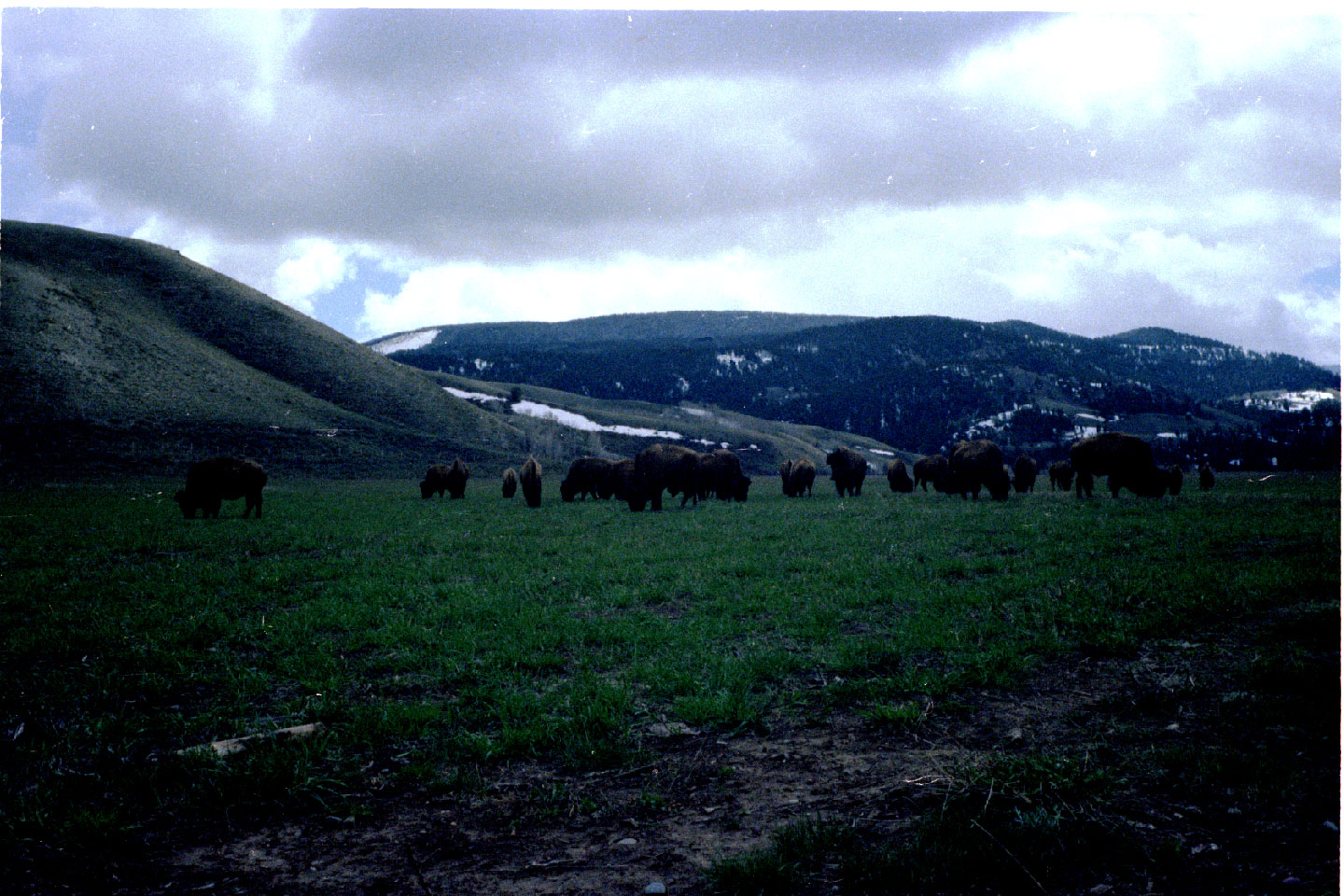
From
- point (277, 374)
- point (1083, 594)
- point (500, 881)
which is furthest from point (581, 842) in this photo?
point (277, 374)

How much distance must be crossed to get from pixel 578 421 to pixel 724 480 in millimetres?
138889

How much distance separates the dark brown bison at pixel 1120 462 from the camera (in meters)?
25.4

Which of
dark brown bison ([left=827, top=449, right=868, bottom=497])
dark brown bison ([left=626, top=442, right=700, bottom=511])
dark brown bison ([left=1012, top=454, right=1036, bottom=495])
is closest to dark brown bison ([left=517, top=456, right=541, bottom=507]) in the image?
dark brown bison ([left=626, top=442, right=700, bottom=511])

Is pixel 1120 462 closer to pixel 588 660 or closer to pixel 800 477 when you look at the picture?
pixel 800 477

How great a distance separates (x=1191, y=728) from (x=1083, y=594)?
4.44 meters

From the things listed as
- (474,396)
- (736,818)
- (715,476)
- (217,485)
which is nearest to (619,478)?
(715,476)

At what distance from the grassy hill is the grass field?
A: 61412 mm

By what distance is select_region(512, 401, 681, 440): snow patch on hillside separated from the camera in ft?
538

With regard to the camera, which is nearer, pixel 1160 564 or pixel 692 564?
pixel 1160 564

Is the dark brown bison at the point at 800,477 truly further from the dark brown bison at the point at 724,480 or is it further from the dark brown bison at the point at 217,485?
the dark brown bison at the point at 217,485

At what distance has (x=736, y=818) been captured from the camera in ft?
15.1

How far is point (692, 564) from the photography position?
43.7 feet

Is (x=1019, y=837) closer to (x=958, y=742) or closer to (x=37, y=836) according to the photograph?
(x=958, y=742)

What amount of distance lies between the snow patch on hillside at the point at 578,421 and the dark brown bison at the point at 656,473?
130594 millimetres
